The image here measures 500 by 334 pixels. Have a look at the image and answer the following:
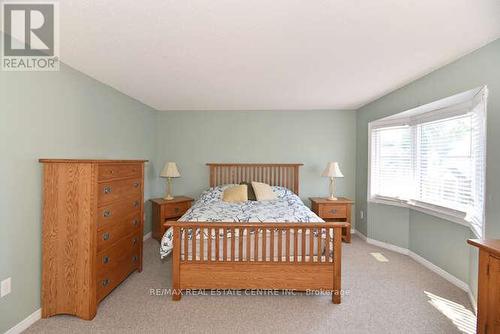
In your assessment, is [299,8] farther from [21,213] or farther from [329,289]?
[21,213]

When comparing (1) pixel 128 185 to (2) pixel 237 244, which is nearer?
(2) pixel 237 244

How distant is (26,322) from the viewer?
6.29 feet

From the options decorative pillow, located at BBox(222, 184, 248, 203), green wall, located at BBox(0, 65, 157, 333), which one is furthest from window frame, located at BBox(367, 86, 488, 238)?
green wall, located at BBox(0, 65, 157, 333)

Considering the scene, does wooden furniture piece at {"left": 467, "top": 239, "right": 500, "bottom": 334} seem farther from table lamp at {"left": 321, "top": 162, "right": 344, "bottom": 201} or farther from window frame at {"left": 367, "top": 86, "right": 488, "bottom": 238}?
table lamp at {"left": 321, "top": 162, "right": 344, "bottom": 201}

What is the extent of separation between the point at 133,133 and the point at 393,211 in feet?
13.9

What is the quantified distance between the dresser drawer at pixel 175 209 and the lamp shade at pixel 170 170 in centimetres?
54

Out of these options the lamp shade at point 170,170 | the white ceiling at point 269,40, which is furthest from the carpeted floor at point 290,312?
the white ceiling at point 269,40

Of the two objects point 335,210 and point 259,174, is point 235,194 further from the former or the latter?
point 335,210

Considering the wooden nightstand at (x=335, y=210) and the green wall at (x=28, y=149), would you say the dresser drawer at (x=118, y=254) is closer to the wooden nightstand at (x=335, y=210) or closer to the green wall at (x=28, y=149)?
the green wall at (x=28, y=149)

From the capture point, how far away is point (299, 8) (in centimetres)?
149

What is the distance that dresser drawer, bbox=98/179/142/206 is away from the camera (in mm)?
2148

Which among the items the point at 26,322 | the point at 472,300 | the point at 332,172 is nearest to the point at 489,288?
the point at 472,300

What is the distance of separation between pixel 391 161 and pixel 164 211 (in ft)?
12.3

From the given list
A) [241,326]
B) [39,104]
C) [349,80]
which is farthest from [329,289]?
[39,104]
